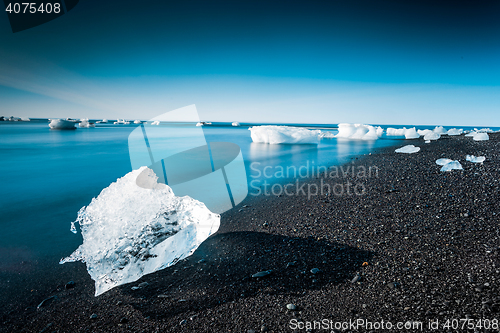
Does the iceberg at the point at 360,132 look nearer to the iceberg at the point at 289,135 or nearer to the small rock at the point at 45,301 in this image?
the iceberg at the point at 289,135

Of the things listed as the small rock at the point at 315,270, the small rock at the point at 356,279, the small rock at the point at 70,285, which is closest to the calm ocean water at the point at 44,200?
the small rock at the point at 70,285

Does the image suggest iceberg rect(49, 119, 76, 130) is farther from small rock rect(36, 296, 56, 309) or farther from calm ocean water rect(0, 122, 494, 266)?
small rock rect(36, 296, 56, 309)

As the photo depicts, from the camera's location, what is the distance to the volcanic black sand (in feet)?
5.94

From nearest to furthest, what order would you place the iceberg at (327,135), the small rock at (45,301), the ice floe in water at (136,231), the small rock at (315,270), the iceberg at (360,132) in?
1. the small rock at (315,270)
2. the small rock at (45,301)
3. the ice floe in water at (136,231)
4. the iceberg at (360,132)
5. the iceberg at (327,135)

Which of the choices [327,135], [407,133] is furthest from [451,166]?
[327,135]

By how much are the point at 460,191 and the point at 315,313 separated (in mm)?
3896

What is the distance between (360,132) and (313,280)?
957 inches

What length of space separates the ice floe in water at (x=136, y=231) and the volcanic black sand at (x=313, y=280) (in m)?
0.16

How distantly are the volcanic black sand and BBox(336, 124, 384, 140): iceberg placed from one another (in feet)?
65.4

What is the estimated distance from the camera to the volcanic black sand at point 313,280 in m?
1.81

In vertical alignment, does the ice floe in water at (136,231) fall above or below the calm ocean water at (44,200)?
above

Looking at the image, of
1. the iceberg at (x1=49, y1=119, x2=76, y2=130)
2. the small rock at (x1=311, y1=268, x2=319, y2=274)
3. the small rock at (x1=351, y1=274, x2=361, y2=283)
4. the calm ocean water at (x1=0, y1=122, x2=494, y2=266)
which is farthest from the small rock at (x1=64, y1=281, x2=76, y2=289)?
the iceberg at (x1=49, y1=119, x2=76, y2=130)

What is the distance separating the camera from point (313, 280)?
2.23 metres

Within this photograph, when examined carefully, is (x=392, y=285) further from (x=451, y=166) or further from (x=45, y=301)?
(x=451, y=166)
